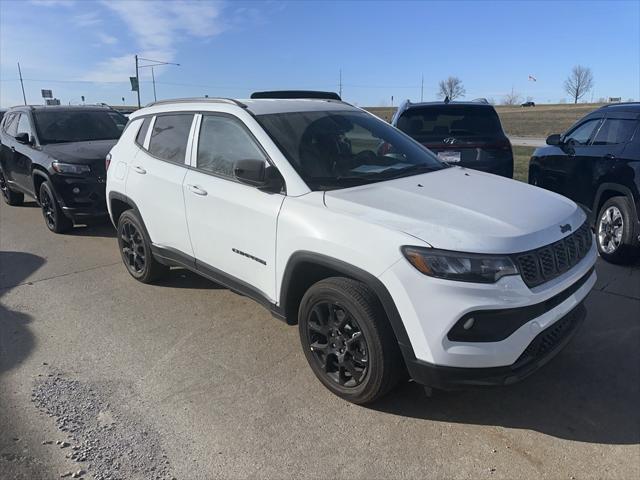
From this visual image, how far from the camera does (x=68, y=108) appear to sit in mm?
8625

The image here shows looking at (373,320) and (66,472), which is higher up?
(373,320)

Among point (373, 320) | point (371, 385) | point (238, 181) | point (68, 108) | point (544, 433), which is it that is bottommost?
point (544, 433)

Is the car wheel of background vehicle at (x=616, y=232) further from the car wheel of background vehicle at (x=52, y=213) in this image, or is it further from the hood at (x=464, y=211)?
the car wheel of background vehicle at (x=52, y=213)

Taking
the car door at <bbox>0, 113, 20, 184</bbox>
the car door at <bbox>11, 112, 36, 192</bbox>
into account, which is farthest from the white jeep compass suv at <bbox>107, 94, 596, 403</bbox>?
the car door at <bbox>0, 113, 20, 184</bbox>

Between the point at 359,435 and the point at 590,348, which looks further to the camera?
the point at 590,348

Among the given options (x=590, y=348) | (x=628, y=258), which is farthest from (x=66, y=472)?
(x=628, y=258)

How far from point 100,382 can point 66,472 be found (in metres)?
0.92

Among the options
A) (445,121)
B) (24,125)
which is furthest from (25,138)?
(445,121)

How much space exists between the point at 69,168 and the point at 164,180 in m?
3.41

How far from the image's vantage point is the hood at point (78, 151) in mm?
7277

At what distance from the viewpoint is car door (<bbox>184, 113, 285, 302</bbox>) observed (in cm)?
357

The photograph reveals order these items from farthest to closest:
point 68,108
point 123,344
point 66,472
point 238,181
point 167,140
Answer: point 68,108 → point 167,140 → point 123,344 → point 238,181 → point 66,472

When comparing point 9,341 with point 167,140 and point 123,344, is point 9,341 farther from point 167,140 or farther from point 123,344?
point 167,140

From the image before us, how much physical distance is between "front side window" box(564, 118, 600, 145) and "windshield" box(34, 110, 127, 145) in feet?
23.0
